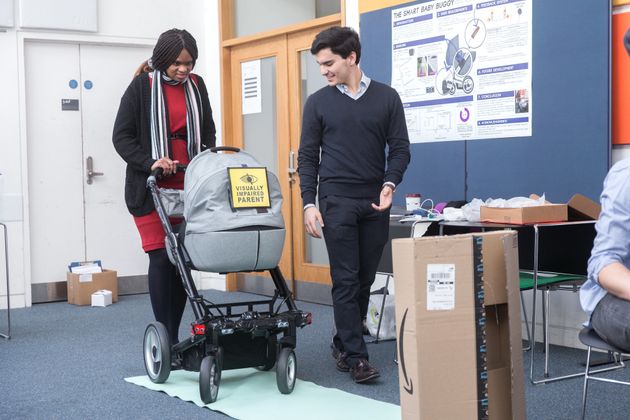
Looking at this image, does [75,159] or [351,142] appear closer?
[351,142]

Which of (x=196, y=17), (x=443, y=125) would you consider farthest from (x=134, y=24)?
(x=443, y=125)

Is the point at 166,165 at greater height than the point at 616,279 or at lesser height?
greater

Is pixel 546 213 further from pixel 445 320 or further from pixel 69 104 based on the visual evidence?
pixel 69 104

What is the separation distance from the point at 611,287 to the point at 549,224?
1.57m

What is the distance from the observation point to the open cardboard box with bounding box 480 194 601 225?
3781 mm

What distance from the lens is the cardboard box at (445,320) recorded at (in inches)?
96.7

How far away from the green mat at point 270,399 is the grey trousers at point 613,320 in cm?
114

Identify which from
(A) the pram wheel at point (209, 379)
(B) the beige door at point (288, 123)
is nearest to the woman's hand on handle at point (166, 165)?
(A) the pram wheel at point (209, 379)

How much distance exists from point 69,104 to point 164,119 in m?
Answer: 3.17

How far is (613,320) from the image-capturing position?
7.42 feet

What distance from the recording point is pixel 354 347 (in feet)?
12.6

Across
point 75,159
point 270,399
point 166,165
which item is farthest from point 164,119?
point 75,159

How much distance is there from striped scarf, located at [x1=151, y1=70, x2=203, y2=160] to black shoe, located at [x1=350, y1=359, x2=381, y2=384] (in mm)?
1190

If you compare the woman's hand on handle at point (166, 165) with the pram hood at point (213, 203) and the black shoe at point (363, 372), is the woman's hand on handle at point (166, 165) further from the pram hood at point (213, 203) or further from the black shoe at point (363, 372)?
the black shoe at point (363, 372)
